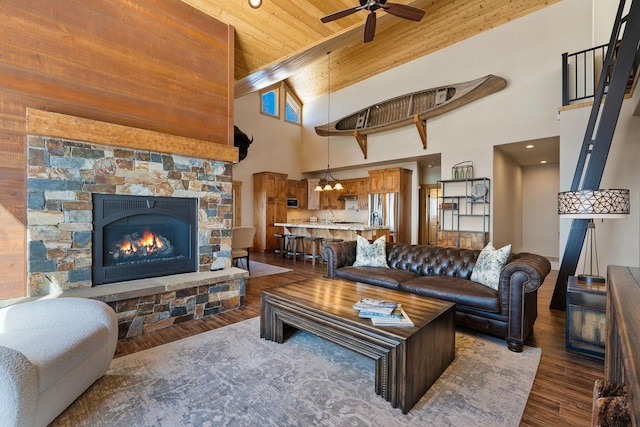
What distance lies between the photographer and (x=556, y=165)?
24.4 feet

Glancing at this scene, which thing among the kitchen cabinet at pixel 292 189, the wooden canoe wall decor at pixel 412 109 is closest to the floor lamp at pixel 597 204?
the wooden canoe wall decor at pixel 412 109

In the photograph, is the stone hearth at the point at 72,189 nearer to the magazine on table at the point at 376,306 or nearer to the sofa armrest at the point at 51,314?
the sofa armrest at the point at 51,314

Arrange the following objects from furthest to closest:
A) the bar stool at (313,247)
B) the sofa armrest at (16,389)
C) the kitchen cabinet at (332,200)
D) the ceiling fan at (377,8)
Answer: the kitchen cabinet at (332,200) < the bar stool at (313,247) < the ceiling fan at (377,8) < the sofa armrest at (16,389)

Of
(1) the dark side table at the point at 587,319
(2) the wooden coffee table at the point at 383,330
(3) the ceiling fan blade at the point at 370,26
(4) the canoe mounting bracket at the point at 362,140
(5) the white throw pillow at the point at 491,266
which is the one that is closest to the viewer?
(2) the wooden coffee table at the point at 383,330

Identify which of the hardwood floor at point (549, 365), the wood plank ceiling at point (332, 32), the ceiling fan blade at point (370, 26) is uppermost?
the wood plank ceiling at point (332, 32)

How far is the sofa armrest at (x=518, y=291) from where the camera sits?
2555 mm

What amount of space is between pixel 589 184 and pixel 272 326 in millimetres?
3848

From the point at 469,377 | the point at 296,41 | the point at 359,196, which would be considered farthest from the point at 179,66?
the point at 359,196

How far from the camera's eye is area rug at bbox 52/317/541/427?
5.69ft

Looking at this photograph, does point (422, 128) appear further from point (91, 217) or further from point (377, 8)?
point (91, 217)

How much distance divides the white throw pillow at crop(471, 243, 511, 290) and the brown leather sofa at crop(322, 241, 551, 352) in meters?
0.07

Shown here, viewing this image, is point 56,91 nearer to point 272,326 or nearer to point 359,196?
point 272,326

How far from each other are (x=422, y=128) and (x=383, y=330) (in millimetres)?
5894

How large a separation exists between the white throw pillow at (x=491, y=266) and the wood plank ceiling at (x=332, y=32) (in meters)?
3.32
